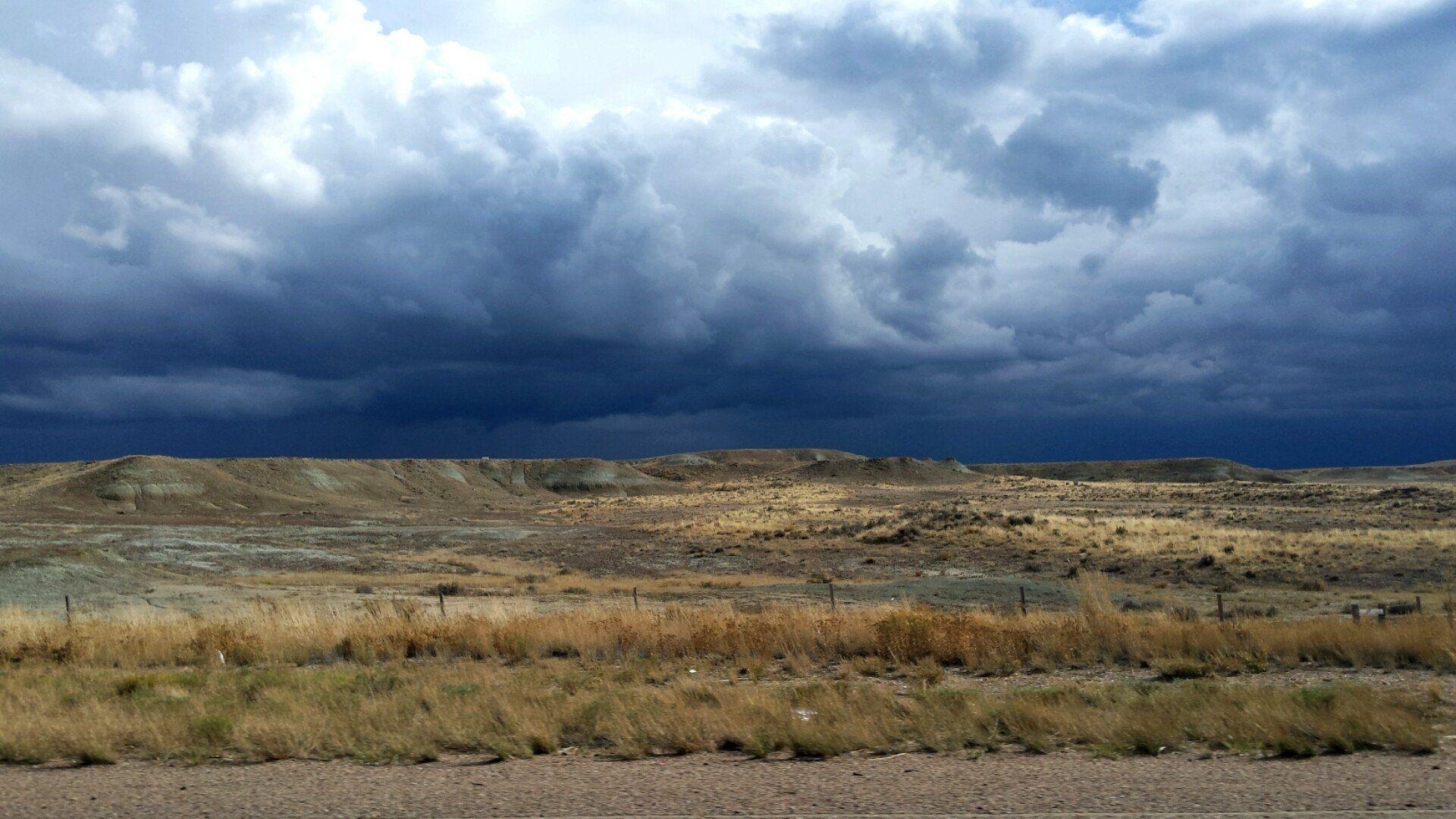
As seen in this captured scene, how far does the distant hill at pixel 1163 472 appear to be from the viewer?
161750 millimetres

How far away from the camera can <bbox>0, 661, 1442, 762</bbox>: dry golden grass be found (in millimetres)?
9586

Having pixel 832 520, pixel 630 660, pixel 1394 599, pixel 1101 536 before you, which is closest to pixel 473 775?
pixel 630 660

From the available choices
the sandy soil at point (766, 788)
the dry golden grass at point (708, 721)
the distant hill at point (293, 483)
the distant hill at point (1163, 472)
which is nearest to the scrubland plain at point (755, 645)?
the dry golden grass at point (708, 721)

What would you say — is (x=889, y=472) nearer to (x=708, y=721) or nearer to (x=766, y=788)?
(x=708, y=721)

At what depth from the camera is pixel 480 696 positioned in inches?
483

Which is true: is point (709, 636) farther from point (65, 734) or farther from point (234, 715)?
point (65, 734)

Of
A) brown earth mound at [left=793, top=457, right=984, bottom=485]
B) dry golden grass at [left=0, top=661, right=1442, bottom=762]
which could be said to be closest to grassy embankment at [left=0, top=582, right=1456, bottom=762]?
dry golden grass at [left=0, top=661, right=1442, bottom=762]

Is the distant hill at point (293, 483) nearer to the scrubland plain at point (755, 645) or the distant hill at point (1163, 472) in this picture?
the scrubland plain at point (755, 645)

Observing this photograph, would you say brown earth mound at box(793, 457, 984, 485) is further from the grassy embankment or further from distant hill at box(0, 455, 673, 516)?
the grassy embankment

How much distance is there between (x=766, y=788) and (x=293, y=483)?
5235 inches

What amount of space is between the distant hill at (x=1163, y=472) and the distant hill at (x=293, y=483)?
253 feet

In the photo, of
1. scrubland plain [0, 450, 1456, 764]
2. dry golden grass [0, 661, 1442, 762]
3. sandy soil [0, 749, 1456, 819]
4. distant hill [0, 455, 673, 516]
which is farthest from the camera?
distant hill [0, 455, 673, 516]

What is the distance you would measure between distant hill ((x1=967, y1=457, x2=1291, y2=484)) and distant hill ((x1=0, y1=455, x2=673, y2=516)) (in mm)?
76963

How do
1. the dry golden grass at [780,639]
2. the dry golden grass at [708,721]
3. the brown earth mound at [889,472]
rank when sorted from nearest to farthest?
the dry golden grass at [708,721] < the dry golden grass at [780,639] < the brown earth mound at [889,472]
